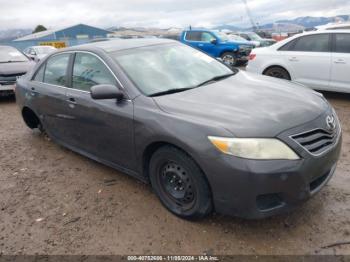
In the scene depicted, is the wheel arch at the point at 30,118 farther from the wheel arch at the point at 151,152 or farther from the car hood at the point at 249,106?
the car hood at the point at 249,106

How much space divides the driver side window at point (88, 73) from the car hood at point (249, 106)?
2.42ft

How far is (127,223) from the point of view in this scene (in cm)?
303

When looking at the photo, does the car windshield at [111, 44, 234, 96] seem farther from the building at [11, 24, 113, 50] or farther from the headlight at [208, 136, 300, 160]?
the building at [11, 24, 113, 50]

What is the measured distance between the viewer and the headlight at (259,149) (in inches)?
94.3

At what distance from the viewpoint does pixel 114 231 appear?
2.93m

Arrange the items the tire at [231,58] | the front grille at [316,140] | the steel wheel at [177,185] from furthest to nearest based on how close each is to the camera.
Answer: the tire at [231,58]
the steel wheel at [177,185]
the front grille at [316,140]

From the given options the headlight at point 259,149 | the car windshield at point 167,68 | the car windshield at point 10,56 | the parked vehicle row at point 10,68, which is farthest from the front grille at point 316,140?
the car windshield at point 10,56

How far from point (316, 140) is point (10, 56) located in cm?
951

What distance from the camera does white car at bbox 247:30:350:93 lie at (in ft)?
21.0

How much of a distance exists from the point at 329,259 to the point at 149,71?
2.32 metres

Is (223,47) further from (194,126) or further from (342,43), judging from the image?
(194,126)

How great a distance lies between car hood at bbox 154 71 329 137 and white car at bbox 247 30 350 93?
365 cm

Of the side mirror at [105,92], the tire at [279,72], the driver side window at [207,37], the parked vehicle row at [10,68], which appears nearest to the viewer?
the side mirror at [105,92]

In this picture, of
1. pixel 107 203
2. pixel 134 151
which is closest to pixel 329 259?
pixel 134 151
